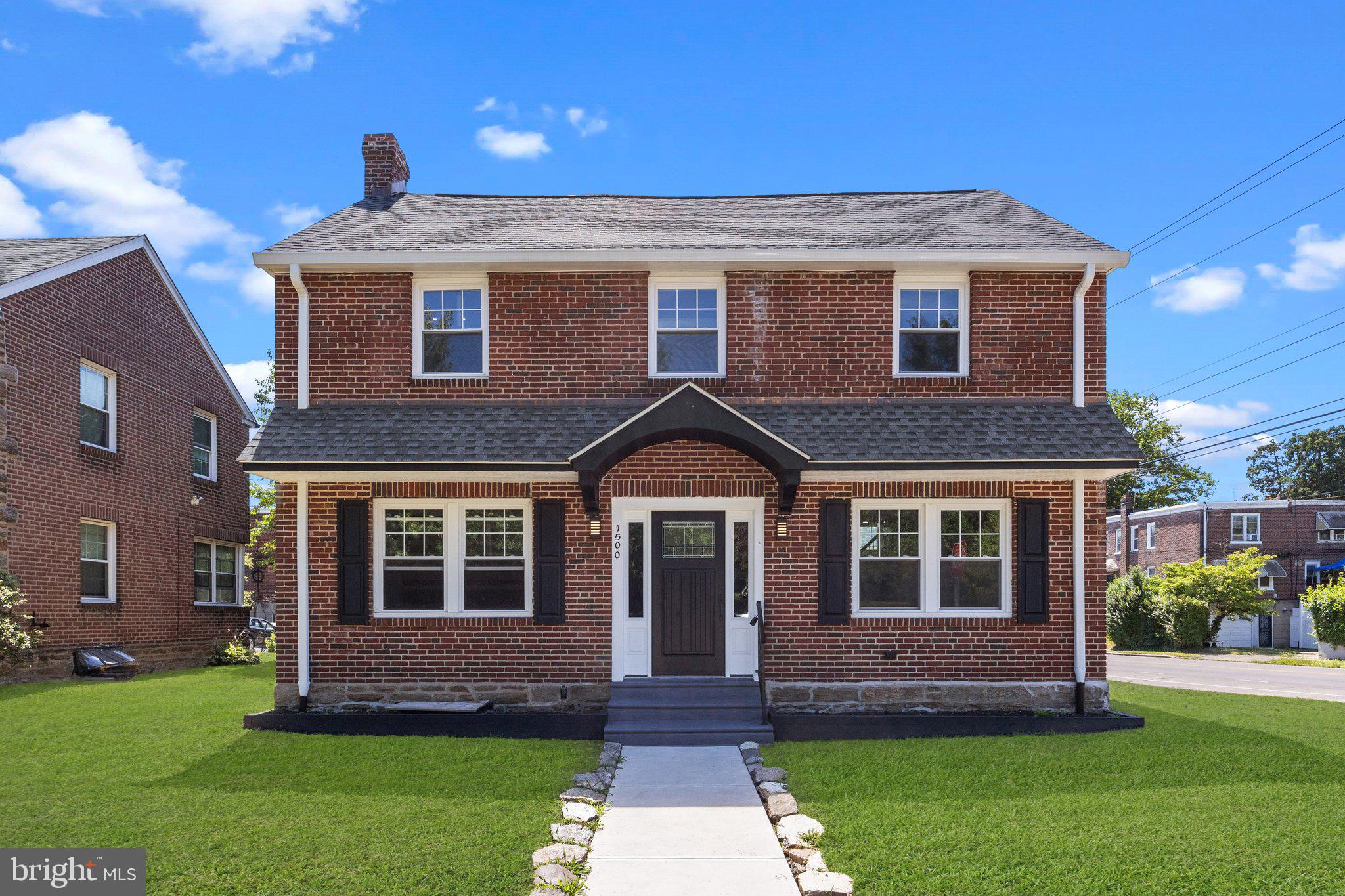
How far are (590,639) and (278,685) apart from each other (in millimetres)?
3621

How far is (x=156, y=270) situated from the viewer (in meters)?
18.9

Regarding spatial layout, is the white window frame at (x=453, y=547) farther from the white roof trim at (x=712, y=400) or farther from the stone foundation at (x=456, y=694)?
the white roof trim at (x=712, y=400)

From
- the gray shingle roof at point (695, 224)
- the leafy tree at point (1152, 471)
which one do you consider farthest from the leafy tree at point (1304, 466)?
the gray shingle roof at point (695, 224)

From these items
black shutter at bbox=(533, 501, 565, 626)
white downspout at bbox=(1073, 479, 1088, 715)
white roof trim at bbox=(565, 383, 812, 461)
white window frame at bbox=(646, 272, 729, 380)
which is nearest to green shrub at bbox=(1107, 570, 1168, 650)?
white downspout at bbox=(1073, 479, 1088, 715)

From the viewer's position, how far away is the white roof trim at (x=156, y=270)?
14945mm

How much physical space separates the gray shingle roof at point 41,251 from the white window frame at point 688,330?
10182 mm

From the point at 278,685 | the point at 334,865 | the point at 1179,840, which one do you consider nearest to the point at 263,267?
the point at 278,685

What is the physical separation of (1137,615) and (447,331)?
91.5 ft

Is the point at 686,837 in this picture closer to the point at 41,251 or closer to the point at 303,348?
the point at 303,348

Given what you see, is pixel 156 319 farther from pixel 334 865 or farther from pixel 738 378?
pixel 334 865

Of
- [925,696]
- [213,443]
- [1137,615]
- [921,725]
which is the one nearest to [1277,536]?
[1137,615]

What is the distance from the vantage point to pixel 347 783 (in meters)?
8.05

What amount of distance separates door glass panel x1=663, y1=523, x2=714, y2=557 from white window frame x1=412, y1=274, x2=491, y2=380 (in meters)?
2.90

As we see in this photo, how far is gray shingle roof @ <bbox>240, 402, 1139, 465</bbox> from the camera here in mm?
10758
